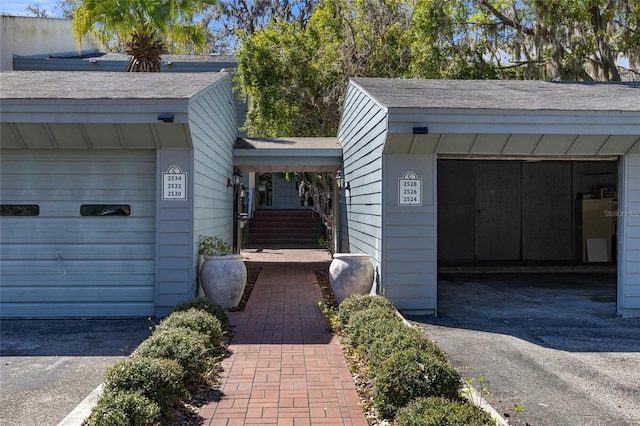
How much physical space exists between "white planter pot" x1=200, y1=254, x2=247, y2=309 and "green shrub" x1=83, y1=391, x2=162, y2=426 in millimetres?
3838

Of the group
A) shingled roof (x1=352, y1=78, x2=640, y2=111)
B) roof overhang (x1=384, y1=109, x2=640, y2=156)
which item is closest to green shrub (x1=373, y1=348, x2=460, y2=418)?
roof overhang (x1=384, y1=109, x2=640, y2=156)

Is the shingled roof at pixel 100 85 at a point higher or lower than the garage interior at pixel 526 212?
higher

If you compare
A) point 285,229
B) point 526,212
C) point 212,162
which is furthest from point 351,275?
point 285,229

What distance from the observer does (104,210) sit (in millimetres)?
7414

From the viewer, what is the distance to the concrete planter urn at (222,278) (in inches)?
295

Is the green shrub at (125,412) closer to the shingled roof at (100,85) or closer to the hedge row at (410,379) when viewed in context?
the hedge row at (410,379)

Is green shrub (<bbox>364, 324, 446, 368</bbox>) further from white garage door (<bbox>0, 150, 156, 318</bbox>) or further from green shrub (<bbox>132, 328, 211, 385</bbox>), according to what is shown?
white garage door (<bbox>0, 150, 156, 318</bbox>)

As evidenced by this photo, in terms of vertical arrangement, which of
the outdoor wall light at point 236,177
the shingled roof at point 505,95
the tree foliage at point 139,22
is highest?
the tree foliage at point 139,22

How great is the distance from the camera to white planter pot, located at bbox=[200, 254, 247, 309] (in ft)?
24.6

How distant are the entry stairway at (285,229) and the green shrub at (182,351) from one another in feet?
43.4

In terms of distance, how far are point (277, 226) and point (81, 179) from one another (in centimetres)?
1226

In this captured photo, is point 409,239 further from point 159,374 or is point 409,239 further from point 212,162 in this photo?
point 159,374

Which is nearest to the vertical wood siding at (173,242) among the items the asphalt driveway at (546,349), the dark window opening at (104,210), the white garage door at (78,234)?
the white garage door at (78,234)

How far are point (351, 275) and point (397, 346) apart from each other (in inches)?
121
